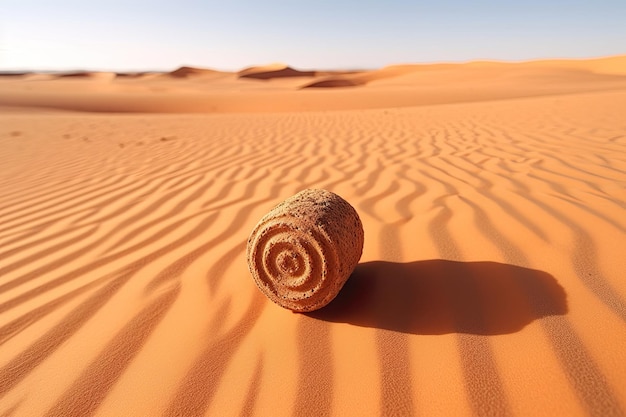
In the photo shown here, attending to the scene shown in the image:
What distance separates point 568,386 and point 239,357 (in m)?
1.18

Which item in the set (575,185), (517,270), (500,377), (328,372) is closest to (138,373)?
(328,372)

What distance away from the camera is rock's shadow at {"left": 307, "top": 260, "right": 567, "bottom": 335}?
179cm

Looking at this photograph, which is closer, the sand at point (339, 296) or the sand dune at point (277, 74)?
the sand at point (339, 296)

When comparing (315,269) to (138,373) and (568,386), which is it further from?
(568,386)

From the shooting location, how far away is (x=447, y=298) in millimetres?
1970

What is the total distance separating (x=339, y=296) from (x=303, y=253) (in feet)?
1.30

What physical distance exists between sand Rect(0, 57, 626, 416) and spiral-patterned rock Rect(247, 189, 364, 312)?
0.45ft

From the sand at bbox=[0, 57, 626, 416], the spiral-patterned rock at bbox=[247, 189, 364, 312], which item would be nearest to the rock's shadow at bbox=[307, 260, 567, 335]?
the sand at bbox=[0, 57, 626, 416]

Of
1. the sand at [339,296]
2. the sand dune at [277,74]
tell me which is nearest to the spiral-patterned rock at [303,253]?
the sand at [339,296]

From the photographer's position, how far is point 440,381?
1.48m

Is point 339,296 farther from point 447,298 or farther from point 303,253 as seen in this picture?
point 447,298

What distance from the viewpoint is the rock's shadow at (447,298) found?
1790mm

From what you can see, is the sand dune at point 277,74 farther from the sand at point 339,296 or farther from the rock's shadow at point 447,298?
the rock's shadow at point 447,298

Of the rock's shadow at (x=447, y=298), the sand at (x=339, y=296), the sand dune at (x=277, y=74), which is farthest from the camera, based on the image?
the sand dune at (x=277, y=74)
